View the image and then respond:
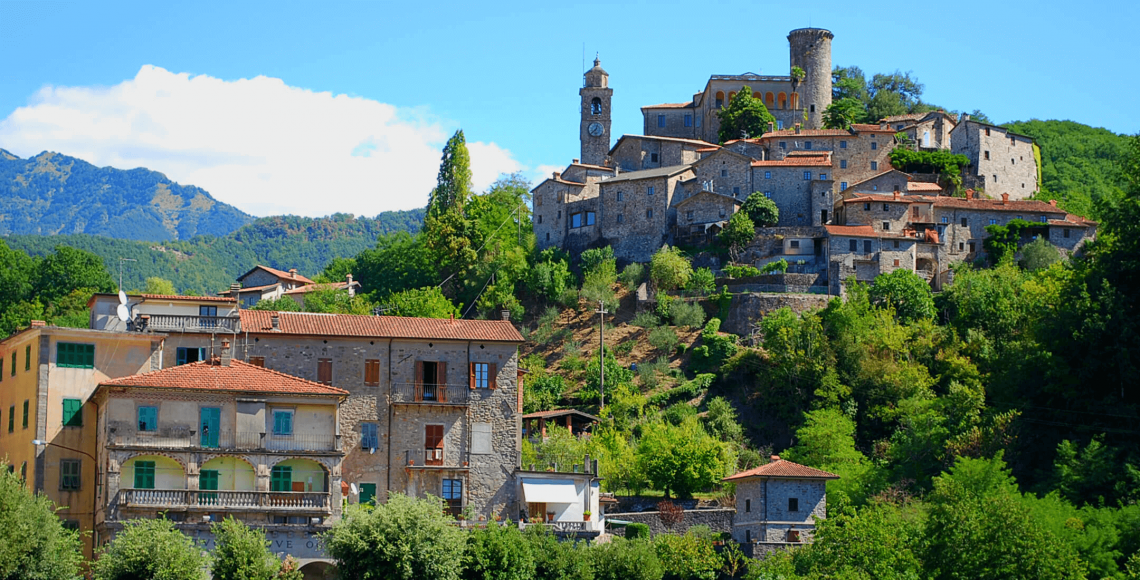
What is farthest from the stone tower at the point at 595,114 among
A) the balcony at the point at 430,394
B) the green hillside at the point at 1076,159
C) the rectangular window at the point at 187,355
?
the rectangular window at the point at 187,355

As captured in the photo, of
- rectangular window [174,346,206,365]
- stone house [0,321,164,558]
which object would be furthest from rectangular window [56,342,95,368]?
rectangular window [174,346,206,365]

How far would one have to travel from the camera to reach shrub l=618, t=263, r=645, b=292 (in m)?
93.4

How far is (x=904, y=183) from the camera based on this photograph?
97.9 meters

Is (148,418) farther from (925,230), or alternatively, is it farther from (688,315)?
(925,230)

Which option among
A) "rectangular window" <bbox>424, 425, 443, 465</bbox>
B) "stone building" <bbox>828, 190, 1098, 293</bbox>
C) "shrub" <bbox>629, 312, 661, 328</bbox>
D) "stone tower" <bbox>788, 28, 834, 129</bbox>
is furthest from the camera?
"stone tower" <bbox>788, 28, 834, 129</bbox>

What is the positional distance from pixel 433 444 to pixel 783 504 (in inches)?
586

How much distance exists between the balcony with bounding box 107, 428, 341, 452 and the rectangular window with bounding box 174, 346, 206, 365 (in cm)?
445

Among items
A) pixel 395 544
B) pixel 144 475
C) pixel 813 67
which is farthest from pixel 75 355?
pixel 813 67

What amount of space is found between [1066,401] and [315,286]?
191 ft

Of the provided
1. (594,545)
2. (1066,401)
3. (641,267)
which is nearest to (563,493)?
(594,545)

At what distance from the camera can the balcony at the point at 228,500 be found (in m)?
48.7

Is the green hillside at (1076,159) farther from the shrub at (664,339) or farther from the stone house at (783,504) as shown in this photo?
the stone house at (783,504)

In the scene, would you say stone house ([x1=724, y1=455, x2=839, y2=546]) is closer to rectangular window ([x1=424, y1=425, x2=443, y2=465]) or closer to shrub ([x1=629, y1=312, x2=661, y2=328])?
rectangular window ([x1=424, y1=425, x2=443, y2=465])

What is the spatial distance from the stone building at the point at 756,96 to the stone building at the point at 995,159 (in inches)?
485
